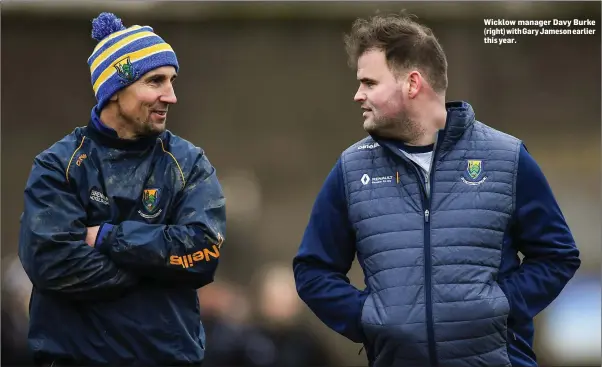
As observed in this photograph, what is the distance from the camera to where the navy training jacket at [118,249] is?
149 inches

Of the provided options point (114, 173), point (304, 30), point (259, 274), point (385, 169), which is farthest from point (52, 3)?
point (385, 169)

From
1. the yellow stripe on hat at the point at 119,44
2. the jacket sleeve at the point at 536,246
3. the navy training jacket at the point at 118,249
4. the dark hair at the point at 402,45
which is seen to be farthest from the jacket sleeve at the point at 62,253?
the jacket sleeve at the point at 536,246

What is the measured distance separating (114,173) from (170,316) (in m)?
0.60

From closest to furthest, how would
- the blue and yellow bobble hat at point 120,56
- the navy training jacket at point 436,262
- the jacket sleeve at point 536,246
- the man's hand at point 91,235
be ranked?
1. the navy training jacket at point 436,262
2. the jacket sleeve at point 536,246
3. the man's hand at point 91,235
4. the blue and yellow bobble hat at point 120,56

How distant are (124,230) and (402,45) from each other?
1.29 meters

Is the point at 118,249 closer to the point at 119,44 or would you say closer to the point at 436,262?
the point at 119,44

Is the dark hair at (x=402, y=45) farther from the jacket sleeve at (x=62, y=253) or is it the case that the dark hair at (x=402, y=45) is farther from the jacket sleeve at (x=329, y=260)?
the jacket sleeve at (x=62, y=253)

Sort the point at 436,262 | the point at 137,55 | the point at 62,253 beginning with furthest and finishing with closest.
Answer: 1. the point at 137,55
2. the point at 62,253
3. the point at 436,262

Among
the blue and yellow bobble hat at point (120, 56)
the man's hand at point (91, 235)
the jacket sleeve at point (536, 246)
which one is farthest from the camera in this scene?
the blue and yellow bobble hat at point (120, 56)

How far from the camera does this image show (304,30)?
876 centimetres

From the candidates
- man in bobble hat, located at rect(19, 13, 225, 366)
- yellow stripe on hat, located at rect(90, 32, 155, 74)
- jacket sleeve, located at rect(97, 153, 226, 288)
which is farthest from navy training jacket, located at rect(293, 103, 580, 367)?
yellow stripe on hat, located at rect(90, 32, 155, 74)

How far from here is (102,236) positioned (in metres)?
3.84

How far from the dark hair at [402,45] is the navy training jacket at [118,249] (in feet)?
2.72

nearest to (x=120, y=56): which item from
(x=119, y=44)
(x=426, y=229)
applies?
(x=119, y=44)
